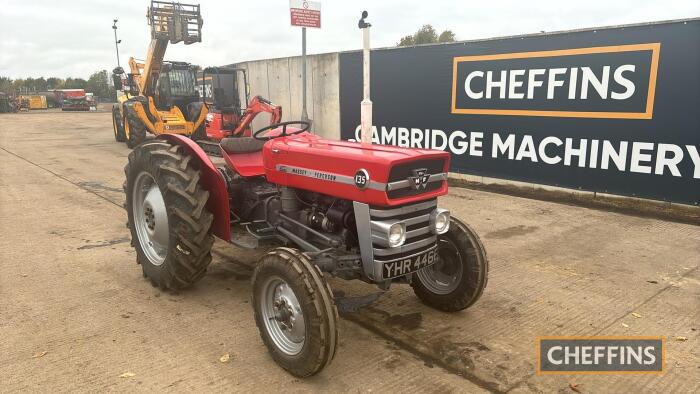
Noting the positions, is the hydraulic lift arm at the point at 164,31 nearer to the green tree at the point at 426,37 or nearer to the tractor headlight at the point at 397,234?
the tractor headlight at the point at 397,234

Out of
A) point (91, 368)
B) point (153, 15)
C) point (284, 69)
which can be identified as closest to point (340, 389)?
point (91, 368)

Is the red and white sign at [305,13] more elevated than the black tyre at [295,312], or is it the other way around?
the red and white sign at [305,13]

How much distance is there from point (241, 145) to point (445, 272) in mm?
1905

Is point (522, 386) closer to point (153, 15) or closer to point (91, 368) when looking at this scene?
point (91, 368)

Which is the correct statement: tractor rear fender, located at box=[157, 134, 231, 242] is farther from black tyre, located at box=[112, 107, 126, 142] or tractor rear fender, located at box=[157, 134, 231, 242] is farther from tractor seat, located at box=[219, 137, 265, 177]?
black tyre, located at box=[112, 107, 126, 142]

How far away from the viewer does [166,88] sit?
500 inches

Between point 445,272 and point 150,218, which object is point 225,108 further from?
point 445,272

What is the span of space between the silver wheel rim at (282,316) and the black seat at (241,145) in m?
1.52

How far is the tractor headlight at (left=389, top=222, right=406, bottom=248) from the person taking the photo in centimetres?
266

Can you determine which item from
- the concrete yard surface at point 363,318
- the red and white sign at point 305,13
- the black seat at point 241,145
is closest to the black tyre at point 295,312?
the concrete yard surface at point 363,318

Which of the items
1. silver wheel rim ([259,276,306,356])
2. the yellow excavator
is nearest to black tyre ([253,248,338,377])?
silver wheel rim ([259,276,306,356])
